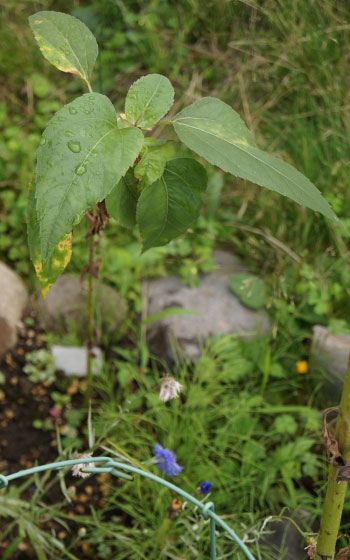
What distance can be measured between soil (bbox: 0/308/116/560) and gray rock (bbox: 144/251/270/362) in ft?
1.25

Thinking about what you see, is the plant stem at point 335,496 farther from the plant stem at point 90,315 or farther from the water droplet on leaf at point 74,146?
the plant stem at point 90,315

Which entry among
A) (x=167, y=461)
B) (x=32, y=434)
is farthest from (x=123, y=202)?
(x=32, y=434)

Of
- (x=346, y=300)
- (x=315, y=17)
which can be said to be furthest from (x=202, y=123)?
(x=315, y=17)

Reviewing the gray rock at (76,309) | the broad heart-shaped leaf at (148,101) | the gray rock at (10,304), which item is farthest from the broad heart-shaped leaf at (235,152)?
the gray rock at (10,304)

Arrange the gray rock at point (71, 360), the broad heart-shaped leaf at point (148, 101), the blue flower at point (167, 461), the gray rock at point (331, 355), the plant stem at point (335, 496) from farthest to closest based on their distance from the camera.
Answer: the gray rock at point (71, 360) < the gray rock at point (331, 355) < the blue flower at point (167, 461) < the broad heart-shaped leaf at point (148, 101) < the plant stem at point (335, 496)

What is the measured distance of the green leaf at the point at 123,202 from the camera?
120 cm

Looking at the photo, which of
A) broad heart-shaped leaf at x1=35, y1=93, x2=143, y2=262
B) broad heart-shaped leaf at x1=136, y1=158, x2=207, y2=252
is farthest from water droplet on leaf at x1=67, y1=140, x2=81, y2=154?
broad heart-shaped leaf at x1=136, y1=158, x2=207, y2=252

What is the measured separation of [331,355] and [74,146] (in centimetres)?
151

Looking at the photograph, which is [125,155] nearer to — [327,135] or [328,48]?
[327,135]

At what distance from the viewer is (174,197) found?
119 centimetres

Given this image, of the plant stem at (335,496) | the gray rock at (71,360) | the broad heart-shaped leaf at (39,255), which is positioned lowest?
the gray rock at (71,360)

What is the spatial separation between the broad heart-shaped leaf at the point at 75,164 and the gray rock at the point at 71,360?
134 centimetres

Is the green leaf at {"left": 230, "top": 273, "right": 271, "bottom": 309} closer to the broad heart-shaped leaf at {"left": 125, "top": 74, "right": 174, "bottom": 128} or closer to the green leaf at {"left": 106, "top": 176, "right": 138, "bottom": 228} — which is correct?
the green leaf at {"left": 106, "top": 176, "right": 138, "bottom": 228}

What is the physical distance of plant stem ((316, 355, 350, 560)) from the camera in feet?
3.19
